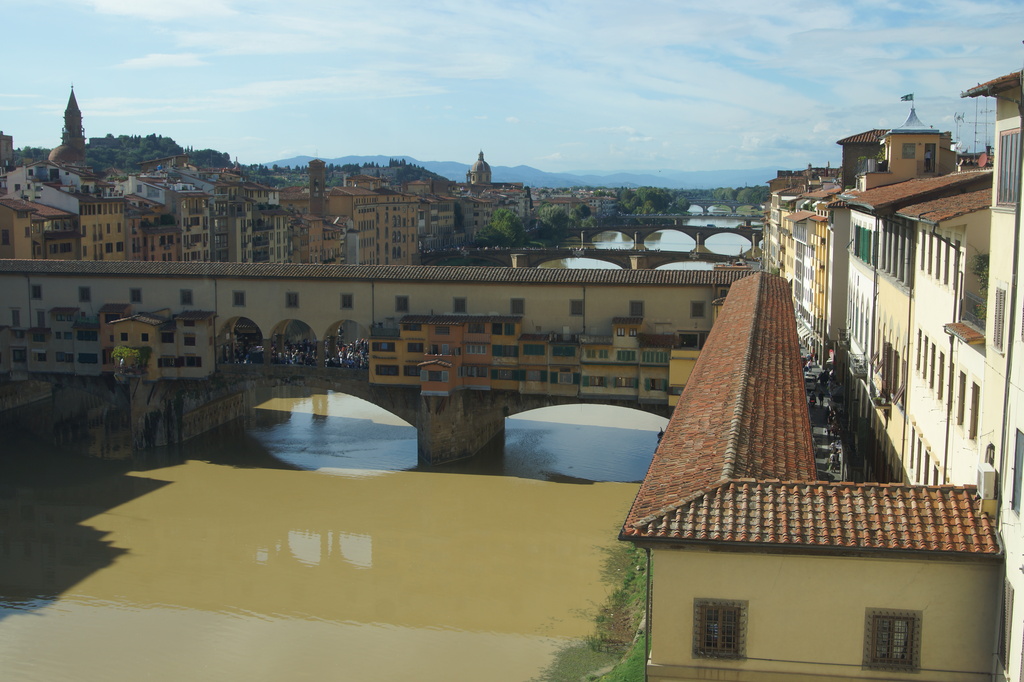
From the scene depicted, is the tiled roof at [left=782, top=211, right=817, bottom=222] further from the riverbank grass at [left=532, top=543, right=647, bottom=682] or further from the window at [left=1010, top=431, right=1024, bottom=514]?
the window at [left=1010, top=431, right=1024, bottom=514]

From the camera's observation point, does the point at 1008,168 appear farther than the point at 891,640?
Yes

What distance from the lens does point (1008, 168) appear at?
28.8 feet

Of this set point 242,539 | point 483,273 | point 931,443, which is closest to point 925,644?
point 931,443

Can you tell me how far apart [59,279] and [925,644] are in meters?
30.7

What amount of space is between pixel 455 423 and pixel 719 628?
2190cm

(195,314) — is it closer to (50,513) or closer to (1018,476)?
(50,513)

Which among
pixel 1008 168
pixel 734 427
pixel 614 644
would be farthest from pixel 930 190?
pixel 614 644

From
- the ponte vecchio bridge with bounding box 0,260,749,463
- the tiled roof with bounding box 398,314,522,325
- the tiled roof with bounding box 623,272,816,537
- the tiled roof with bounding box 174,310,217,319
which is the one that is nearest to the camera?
the tiled roof with bounding box 623,272,816,537

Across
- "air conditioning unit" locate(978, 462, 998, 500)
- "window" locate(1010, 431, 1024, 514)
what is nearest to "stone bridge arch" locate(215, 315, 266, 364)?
"air conditioning unit" locate(978, 462, 998, 500)

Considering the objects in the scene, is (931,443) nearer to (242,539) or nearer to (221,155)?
(242,539)

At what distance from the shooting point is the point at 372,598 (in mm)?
20281

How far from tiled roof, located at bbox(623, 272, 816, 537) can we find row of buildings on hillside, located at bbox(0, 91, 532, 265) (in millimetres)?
33570

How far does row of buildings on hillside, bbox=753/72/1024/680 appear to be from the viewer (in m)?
8.29

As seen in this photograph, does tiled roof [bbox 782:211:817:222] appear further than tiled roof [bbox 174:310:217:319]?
Yes
